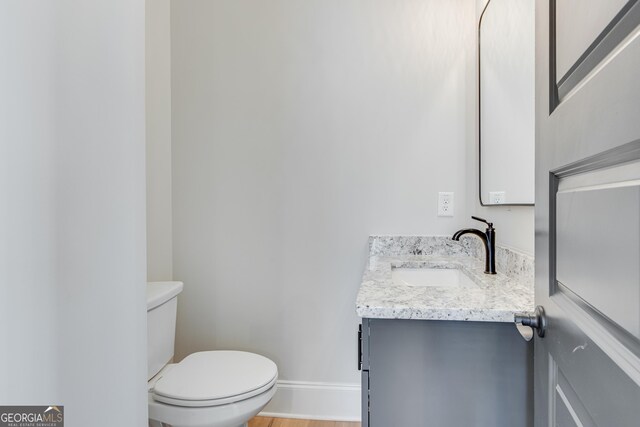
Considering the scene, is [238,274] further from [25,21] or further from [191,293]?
[25,21]

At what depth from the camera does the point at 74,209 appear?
30.3 inches

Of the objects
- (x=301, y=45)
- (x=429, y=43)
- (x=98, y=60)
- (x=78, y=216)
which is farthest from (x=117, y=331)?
(x=429, y=43)

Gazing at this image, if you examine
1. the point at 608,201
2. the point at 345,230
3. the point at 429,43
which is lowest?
the point at 345,230

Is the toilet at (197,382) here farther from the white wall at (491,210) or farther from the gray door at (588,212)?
the white wall at (491,210)

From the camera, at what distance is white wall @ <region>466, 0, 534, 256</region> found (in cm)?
119

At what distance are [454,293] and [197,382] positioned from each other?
3.22 ft

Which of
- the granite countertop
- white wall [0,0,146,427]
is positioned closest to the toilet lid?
white wall [0,0,146,427]

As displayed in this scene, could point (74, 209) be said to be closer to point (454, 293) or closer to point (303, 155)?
point (454, 293)

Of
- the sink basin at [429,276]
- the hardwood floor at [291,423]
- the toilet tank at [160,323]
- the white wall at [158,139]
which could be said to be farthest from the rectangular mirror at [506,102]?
the white wall at [158,139]

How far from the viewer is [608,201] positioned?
1.36 feet

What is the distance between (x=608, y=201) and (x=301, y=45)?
5.61 ft

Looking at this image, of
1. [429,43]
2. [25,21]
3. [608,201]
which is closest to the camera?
[608,201]

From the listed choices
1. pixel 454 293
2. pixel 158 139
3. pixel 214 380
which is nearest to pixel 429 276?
pixel 454 293

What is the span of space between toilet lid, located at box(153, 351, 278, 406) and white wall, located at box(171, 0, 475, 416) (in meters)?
0.40
